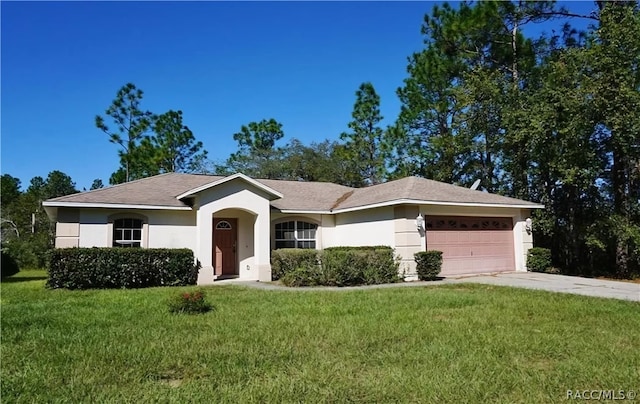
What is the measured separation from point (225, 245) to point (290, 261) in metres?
3.64

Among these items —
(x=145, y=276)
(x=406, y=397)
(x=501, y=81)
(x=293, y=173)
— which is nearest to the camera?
(x=406, y=397)

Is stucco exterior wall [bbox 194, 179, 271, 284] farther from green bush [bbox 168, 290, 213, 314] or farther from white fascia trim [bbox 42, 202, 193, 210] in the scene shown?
green bush [bbox 168, 290, 213, 314]

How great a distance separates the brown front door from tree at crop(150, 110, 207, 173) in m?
25.0

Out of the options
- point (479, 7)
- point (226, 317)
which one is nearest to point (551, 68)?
point (479, 7)

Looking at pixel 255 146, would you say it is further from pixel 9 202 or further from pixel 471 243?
pixel 471 243

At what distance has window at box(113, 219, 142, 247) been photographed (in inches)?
603

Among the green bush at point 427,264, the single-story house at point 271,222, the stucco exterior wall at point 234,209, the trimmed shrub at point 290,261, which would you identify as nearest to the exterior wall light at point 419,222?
the single-story house at point 271,222

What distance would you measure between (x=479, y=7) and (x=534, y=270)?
15432 millimetres

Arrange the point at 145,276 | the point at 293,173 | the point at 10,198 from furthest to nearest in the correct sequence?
the point at 10,198
the point at 293,173
the point at 145,276

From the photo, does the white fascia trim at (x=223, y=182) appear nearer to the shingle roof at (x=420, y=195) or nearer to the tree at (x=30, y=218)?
the shingle roof at (x=420, y=195)

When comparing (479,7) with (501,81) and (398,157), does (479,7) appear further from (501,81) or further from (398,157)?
(398,157)

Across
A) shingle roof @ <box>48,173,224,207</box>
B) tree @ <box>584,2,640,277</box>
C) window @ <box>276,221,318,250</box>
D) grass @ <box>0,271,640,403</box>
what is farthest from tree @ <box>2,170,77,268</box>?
tree @ <box>584,2,640,277</box>

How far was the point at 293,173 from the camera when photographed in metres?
42.6

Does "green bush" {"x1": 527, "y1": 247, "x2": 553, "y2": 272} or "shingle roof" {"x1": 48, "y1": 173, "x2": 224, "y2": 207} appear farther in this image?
"green bush" {"x1": 527, "y1": 247, "x2": 553, "y2": 272}
